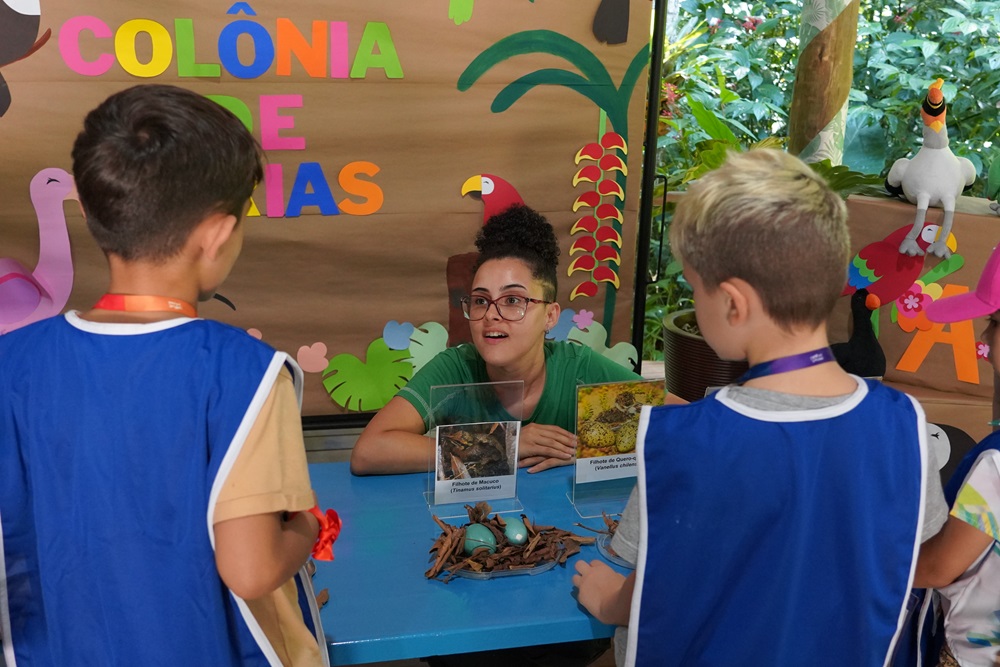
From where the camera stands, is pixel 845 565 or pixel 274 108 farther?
pixel 274 108

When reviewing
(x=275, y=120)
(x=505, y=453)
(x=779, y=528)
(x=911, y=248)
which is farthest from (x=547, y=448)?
(x=911, y=248)

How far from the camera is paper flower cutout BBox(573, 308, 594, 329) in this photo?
2822 millimetres

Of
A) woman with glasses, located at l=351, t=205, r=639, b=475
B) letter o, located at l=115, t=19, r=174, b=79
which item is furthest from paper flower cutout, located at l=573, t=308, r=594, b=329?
letter o, located at l=115, t=19, r=174, b=79

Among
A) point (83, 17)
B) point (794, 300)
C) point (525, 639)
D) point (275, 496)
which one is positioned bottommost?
point (525, 639)

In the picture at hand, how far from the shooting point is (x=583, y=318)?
2826 millimetres

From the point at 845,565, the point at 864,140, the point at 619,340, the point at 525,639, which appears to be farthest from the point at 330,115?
the point at 864,140

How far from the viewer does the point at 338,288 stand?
2625 millimetres

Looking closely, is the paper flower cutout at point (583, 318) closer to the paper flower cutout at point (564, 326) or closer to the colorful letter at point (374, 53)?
the paper flower cutout at point (564, 326)

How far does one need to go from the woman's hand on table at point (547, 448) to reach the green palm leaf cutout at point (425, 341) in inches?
36.3

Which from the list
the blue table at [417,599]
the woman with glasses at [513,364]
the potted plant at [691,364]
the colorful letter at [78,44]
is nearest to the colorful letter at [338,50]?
the colorful letter at [78,44]

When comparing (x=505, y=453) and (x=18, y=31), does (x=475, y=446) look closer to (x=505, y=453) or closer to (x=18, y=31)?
(x=505, y=453)

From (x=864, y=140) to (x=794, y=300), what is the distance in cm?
371

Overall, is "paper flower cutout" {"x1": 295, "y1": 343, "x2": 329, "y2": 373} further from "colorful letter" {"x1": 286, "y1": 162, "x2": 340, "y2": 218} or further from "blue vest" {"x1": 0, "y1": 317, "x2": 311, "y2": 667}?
"blue vest" {"x1": 0, "y1": 317, "x2": 311, "y2": 667}

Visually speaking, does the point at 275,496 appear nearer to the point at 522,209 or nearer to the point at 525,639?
the point at 525,639
